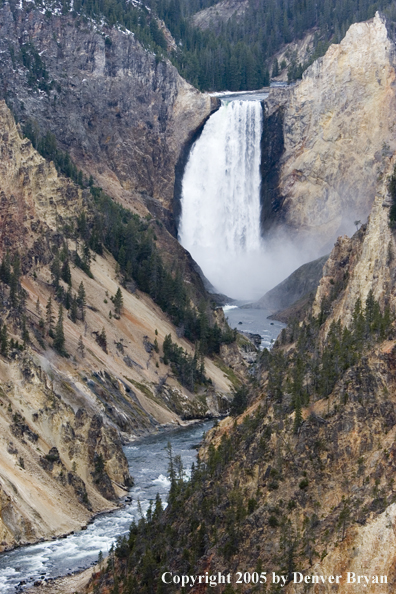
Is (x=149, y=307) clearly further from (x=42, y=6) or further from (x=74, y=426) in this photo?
(x=42, y=6)

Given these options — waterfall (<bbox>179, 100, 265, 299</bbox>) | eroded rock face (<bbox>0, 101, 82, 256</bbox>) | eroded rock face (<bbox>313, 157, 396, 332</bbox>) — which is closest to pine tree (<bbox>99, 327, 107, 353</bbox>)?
eroded rock face (<bbox>0, 101, 82, 256</bbox>)

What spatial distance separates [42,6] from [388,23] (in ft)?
202

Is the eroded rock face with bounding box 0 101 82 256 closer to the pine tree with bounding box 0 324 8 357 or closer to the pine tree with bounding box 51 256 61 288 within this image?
the pine tree with bounding box 51 256 61 288

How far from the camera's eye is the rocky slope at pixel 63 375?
5628 centimetres

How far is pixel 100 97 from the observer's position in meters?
157

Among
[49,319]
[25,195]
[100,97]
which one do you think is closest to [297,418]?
[49,319]

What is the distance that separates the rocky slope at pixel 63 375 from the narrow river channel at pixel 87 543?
1067mm

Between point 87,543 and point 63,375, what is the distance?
2953cm

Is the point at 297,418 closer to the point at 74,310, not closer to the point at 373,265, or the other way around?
the point at 373,265

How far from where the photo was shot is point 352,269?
73.0 metres

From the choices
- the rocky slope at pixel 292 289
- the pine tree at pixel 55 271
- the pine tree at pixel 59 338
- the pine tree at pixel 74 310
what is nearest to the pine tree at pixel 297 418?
the pine tree at pixel 59 338

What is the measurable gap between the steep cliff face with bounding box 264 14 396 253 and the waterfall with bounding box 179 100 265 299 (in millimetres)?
4806

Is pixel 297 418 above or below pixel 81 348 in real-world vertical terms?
above

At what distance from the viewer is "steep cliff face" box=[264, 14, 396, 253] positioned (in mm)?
167875
